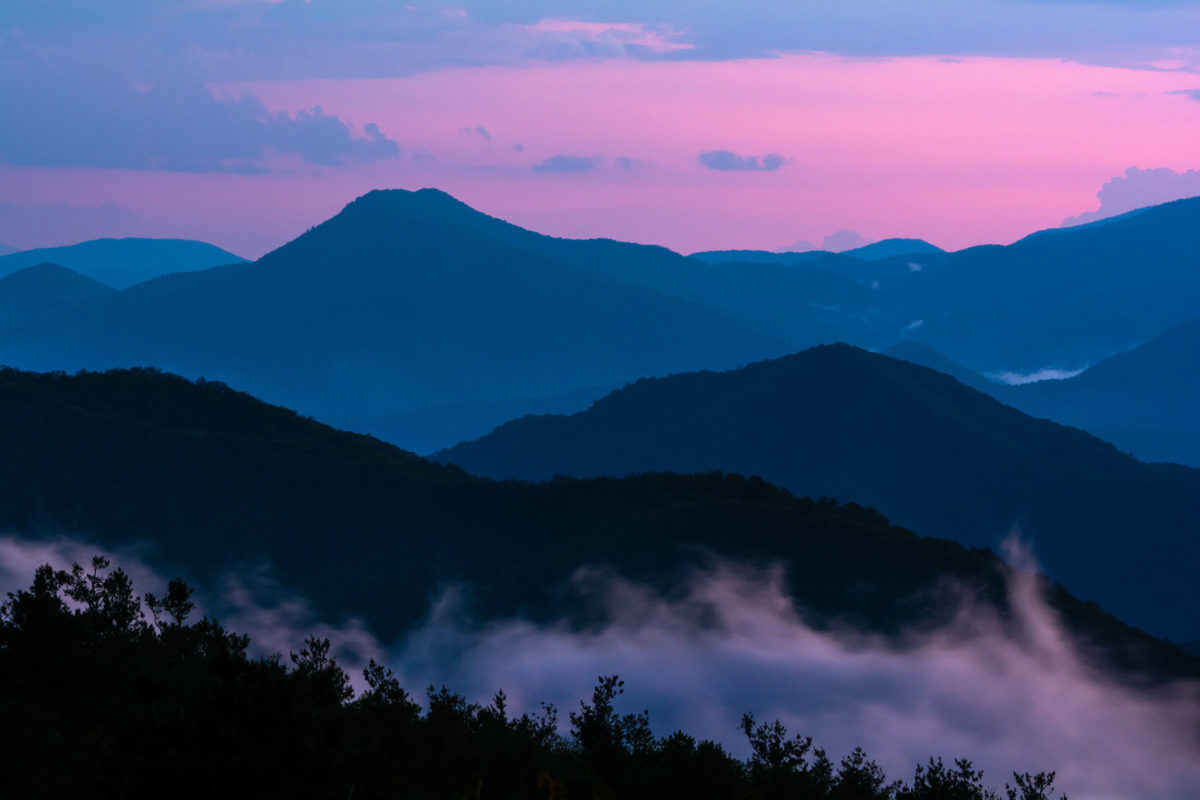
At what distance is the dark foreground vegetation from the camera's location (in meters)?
29.2

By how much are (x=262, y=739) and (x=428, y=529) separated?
148419 millimetres

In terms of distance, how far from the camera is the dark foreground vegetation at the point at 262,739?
29188 millimetres

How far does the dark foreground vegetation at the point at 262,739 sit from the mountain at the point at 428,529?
91.1 m

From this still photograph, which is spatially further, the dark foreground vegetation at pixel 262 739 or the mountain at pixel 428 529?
the mountain at pixel 428 529

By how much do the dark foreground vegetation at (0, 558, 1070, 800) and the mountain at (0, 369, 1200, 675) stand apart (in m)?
91.1

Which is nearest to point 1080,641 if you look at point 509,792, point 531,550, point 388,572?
point 531,550

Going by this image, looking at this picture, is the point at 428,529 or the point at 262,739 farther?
the point at 428,529

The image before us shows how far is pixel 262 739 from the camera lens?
95.9 ft

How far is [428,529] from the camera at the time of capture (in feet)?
578

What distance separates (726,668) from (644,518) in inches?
999

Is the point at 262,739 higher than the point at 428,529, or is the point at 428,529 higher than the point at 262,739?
the point at 428,529

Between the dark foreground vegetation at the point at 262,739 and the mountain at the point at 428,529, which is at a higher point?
the mountain at the point at 428,529

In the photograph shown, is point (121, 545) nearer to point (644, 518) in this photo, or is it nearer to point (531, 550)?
point (531, 550)

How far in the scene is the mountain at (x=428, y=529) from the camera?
507 feet
